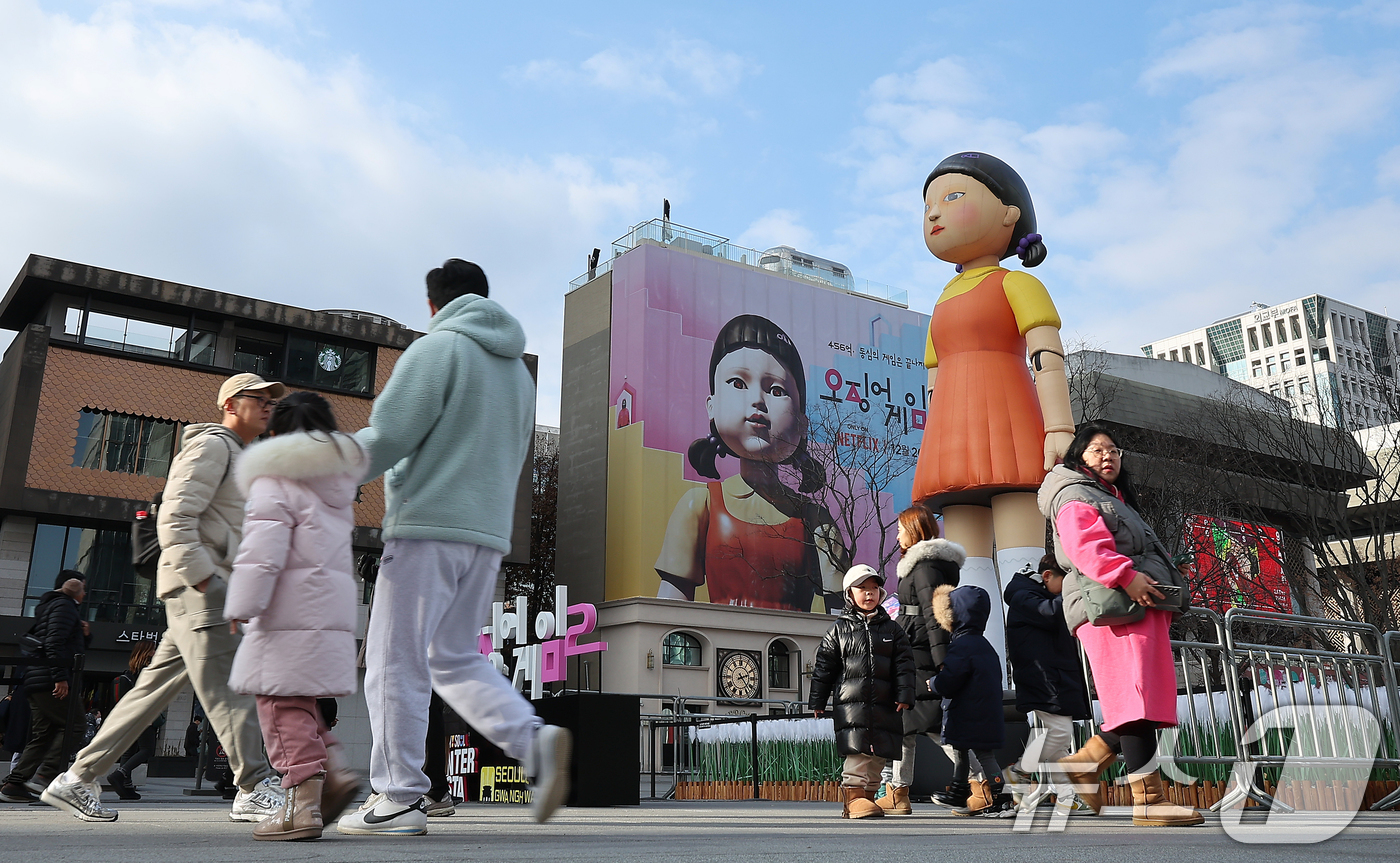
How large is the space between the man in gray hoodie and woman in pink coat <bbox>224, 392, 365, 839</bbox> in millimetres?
147

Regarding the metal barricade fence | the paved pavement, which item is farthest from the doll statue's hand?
the paved pavement

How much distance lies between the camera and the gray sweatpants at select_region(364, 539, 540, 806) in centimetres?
376

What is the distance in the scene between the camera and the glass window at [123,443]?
27.5m

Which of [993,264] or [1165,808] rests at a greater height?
[993,264]

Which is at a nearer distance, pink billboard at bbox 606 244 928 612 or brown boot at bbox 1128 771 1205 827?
brown boot at bbox 1128 771 1205 827

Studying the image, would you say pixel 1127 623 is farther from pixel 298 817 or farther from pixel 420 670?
pixel 298 817

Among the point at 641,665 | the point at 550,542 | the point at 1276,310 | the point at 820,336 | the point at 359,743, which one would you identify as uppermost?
the point at 1276,310

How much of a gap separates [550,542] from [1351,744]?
3702 cm

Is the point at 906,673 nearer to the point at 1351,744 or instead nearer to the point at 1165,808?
the point at 1165,808

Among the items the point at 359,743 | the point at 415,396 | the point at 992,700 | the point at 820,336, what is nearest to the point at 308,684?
the point at 415,396

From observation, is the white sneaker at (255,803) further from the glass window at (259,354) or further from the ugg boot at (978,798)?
the glass window at (259,354)

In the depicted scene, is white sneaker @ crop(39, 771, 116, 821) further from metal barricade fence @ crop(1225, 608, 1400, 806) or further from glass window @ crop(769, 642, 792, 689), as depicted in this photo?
glass window @ crop(769, 642, 792, 689)

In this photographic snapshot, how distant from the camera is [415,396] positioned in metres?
3.99

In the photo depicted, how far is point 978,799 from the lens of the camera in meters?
6.03
